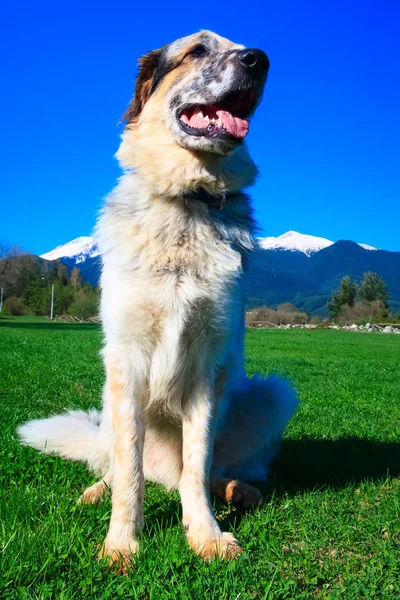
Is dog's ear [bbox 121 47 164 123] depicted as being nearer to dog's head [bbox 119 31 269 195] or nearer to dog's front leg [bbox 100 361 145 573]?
dog's head [bbox 119 31 269 195]

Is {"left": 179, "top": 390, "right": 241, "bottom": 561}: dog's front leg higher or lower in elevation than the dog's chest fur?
lower

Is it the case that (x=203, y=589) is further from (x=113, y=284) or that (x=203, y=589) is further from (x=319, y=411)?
(x=319, y=411)

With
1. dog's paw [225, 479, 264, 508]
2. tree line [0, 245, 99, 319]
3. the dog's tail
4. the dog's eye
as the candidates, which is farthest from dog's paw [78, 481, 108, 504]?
tree line [0, 245, 99, 319]

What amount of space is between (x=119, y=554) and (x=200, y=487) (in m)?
0.52

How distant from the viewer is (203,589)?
2.22 m

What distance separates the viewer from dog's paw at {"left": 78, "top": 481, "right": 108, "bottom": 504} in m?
3.13

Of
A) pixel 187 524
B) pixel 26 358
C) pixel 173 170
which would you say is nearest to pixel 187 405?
pixel 187 524

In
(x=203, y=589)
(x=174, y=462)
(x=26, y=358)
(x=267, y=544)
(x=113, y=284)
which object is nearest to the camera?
(x=203, y=589)

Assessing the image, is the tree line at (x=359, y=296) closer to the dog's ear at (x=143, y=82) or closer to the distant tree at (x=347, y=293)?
the distant tree at (x=347, y=293)

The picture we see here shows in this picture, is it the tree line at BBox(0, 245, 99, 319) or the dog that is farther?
the tree line at BBox(0, 245, 99, 319)

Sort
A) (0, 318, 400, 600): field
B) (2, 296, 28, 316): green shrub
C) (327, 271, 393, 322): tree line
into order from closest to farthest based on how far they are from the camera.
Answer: (0, 318, 400, 600): field
(327, 271, 393, 322): tree line
(2, 296, 28, 316): green shrub

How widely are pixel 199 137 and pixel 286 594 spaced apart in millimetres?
2301

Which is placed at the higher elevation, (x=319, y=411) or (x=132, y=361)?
(x=132, y=361)

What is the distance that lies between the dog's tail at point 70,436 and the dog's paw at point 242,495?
2.81ft
